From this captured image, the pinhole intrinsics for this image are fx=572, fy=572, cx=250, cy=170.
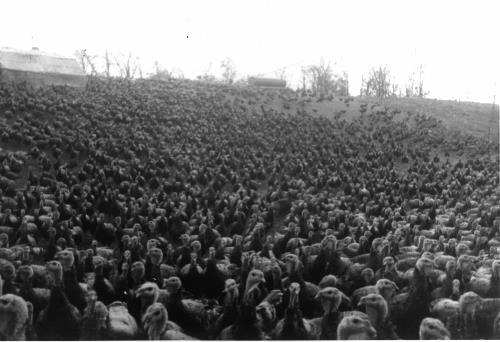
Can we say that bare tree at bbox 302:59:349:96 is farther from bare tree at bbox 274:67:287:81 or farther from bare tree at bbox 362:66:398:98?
bare tree at bbox 274:67:287:81

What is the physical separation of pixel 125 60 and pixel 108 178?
4343 cm

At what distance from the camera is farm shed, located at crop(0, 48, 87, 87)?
2708cm

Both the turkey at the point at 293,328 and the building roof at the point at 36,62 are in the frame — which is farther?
the building roof at the point at 36,62

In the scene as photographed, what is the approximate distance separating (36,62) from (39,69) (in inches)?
32.3

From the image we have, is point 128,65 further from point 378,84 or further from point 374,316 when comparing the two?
point 374,316

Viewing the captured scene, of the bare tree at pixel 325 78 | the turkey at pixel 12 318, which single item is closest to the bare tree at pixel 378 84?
the bare tree at pixel 325 78

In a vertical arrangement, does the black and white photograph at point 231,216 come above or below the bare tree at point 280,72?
below

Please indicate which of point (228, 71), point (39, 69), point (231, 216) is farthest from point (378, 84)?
point (231, 216)

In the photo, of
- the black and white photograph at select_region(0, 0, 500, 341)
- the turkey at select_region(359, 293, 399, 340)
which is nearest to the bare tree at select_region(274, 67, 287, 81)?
the black and white photograph at select_region(0, 0, 500, 341)

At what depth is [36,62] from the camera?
91.2 ft

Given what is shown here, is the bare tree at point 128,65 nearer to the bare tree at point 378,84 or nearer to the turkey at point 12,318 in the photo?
the bare tree at point 378,84

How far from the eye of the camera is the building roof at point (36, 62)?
A: 2626cm

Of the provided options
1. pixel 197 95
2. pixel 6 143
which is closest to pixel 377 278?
pixel 6 143

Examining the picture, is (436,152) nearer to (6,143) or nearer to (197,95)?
(197,95)
